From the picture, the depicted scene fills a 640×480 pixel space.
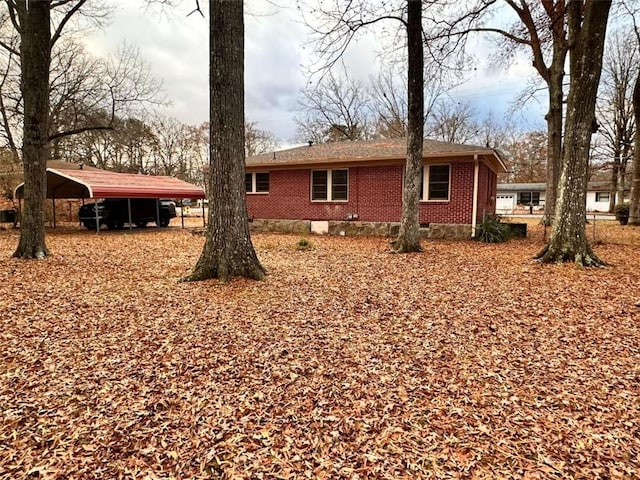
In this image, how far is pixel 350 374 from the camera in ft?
9.74

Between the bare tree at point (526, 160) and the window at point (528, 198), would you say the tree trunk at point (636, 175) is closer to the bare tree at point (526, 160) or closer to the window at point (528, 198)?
the window at point (528, 198)

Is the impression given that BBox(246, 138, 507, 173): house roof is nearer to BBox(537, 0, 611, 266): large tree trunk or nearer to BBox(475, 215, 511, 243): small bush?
BBox(475, 215, 511, 243): small bush

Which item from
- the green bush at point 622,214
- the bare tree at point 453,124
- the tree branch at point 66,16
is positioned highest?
the bare tree at point 453,124

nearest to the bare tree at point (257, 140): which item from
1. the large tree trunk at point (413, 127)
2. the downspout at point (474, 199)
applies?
the downspout at point (474, 199)

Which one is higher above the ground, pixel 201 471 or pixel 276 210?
pixel 276 210

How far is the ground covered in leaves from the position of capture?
6.70ft

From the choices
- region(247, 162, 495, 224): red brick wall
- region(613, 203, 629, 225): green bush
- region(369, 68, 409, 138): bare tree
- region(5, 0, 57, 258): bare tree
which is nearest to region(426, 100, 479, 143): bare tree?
region(369, 68, 409, 138): bare tree

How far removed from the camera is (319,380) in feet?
9.46

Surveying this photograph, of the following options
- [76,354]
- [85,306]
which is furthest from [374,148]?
[76,354]

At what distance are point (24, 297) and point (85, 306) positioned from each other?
112 cm

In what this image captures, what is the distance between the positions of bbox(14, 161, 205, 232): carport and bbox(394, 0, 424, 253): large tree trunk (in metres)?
11.4

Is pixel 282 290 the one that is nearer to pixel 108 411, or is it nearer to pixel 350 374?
pixel 350 374

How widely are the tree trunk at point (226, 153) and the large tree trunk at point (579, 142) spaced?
594 cm

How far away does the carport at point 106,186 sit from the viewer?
13.7 m
